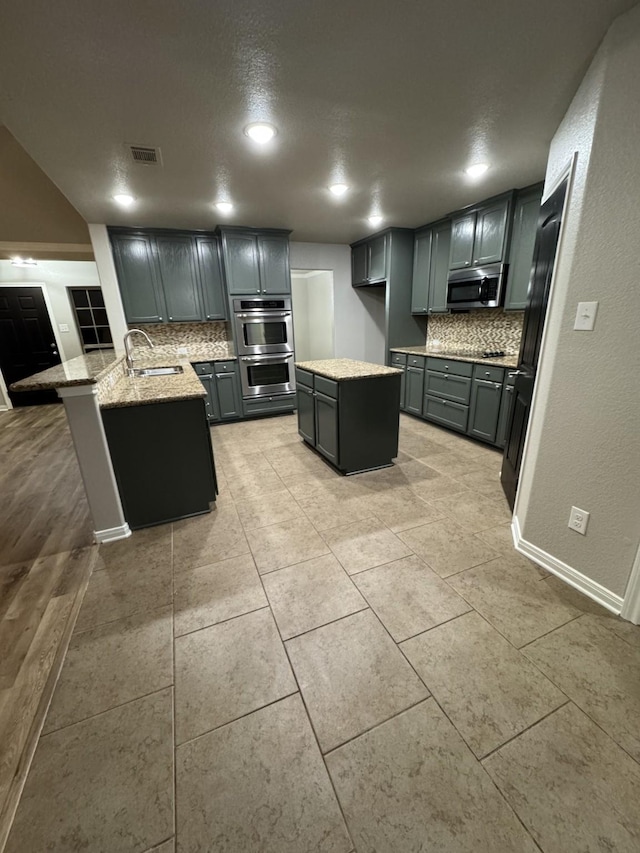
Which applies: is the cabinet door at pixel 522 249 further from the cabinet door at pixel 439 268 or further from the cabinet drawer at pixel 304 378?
the cabinet drawer at pixel 304 378

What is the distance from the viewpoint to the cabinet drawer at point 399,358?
185 inches

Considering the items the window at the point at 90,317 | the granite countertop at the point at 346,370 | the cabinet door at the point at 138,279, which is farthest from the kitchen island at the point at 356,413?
the window at the point at 90,317

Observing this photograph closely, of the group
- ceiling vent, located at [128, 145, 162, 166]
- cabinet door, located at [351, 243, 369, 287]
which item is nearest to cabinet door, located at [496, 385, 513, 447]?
cabinet door, located at [351, 243, 369, 287]

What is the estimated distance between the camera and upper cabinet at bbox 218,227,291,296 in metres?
4.29

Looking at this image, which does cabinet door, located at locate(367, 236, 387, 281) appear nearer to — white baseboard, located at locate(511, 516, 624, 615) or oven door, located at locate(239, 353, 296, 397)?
oven door, located at locate(239, 353, 296, 397)

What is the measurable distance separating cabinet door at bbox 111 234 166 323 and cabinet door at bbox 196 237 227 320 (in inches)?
21.0

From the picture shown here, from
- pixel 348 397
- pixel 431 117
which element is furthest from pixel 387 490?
pixel 431 117

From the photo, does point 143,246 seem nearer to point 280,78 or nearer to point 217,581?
point 280,78

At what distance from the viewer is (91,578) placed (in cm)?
194

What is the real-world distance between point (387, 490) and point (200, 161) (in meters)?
2.78

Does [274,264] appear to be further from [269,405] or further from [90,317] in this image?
[90,317]

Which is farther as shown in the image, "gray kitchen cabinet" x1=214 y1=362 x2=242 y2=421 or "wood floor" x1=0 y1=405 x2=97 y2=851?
"gray kitchen cabinet" x1=214 y1=362 x2=242 y2=421

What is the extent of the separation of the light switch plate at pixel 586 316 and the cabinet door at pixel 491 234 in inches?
87.5

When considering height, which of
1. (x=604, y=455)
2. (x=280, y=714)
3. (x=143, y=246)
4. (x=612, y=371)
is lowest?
(x=280, y=714)
